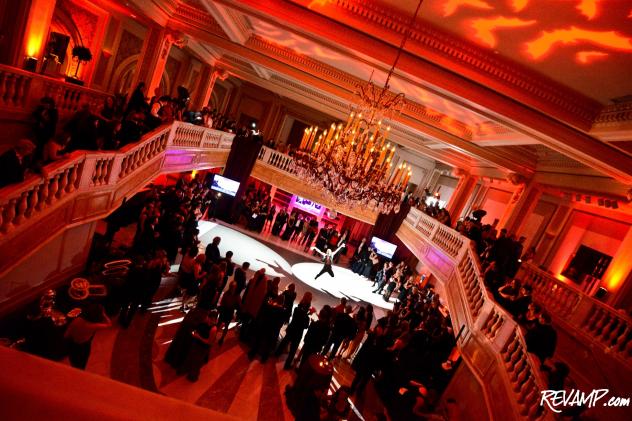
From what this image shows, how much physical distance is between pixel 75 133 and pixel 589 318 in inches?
338

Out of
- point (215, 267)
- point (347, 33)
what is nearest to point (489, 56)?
point (347, 33)

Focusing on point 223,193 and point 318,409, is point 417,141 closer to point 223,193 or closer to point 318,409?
point 223,193

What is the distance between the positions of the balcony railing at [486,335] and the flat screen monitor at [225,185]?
803cm

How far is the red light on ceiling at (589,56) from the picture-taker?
4574 millimetres

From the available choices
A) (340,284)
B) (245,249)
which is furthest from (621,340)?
(245,249)

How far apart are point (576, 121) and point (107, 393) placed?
722cm

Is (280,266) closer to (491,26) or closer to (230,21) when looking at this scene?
(230,21)

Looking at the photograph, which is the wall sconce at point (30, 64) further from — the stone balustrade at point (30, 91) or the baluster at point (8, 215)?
the baluster at point (8, 215)

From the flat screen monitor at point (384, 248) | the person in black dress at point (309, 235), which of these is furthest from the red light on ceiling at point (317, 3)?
the flat screen monitor at point (384, 248)

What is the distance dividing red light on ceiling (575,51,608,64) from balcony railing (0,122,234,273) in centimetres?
662

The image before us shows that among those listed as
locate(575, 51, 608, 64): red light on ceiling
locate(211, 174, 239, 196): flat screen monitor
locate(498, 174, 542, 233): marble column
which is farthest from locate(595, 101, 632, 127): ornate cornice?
locate(211, 174, 239, 196): flat screen monitor

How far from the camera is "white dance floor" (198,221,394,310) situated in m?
11.4

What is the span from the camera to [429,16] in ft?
16.7

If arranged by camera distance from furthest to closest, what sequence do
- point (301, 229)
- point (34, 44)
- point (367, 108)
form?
point (301, 229), point (34, 44), point (367, 108)
